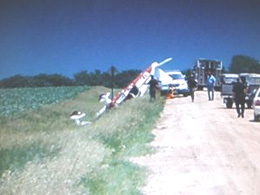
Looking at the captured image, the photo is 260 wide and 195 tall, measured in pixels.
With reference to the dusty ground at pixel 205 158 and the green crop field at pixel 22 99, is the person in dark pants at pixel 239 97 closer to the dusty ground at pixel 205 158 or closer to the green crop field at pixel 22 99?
the dusty ground at pixel 205 158

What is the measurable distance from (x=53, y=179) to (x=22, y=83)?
10.4ft

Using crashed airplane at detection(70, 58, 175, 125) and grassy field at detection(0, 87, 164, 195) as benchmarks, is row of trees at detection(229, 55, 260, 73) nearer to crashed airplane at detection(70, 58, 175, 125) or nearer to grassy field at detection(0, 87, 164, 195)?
grassy field at detection(0, 87, 164, 195)

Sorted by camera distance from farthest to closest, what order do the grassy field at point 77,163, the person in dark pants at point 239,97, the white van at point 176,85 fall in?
1. the white van at point 176,85
2. the person in dark pants at point 239,97
3. the grassy field at point 77,163

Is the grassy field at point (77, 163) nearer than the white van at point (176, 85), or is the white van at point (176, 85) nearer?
the grassy field at point (77, 163)

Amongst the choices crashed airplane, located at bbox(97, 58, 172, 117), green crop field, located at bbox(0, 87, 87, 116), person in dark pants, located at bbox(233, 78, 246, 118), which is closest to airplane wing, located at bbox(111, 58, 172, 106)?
crashed airplane, located at bbox(97, 58, 172, 117)

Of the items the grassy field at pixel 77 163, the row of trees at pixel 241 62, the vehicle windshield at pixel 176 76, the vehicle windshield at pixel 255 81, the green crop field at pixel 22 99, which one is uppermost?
the row of trees at pixel 241 62

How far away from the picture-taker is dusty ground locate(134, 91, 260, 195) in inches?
341

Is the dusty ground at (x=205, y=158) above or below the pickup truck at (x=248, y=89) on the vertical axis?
below

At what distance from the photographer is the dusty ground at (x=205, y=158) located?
866 centimetres

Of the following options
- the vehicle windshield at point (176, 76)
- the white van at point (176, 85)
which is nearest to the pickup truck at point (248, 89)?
the white van at point (176, 85)

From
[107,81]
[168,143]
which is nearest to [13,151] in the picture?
[168,143]

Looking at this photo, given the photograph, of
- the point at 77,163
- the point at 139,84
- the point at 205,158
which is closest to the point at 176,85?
the point at 139,84

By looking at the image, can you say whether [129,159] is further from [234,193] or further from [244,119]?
[244,119]

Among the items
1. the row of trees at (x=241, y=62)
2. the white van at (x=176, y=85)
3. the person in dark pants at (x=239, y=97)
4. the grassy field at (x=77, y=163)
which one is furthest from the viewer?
the white van at (x=176, y=85)
